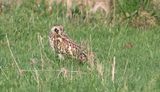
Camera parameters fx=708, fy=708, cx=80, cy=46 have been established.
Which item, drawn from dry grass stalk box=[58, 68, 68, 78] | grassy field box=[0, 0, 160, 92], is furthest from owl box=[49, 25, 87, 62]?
dry grass stalk box=[58, 68, 68, 78]

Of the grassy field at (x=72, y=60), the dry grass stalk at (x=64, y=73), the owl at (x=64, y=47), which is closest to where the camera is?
the grassy field at (x=72, y=60)

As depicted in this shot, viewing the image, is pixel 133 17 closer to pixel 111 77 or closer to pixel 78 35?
pixel 78 35

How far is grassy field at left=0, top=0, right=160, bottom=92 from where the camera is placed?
24.2 ft

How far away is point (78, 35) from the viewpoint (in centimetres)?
1199

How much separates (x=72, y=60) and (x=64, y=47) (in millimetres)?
234

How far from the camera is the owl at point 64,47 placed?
929 cm

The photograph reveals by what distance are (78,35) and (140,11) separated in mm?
1642

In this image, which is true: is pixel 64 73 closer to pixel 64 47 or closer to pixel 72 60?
pixel 72 60

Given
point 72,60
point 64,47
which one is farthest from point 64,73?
point 64,47

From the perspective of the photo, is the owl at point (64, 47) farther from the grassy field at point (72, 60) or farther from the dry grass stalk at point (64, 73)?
the dry grass stalk at point (64, 73)

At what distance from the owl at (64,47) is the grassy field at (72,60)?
0.31 feet

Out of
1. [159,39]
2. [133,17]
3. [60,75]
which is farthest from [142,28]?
[60,75]

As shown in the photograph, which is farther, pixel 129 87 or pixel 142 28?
pixel 142 28

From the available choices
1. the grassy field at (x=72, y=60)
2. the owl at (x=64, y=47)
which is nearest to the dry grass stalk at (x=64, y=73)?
the grassy field at (x=72, y=60)
